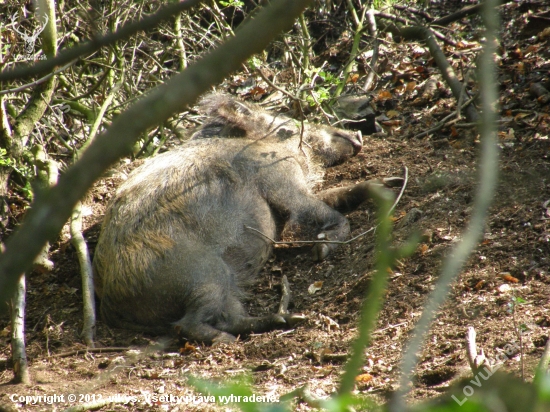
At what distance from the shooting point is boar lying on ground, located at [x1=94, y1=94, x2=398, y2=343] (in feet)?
14.6

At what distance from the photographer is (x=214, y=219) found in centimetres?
502

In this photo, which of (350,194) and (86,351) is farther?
(350,194)

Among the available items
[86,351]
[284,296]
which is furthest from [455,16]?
[86,351]

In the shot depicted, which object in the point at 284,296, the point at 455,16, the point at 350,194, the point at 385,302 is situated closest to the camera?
the point at 385,302

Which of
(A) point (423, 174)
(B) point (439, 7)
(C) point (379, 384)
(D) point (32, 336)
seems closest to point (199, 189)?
(D) point (32, 336)

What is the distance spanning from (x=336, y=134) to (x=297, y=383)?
3663mm

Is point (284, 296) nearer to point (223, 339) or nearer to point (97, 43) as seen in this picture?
point (223, 339)

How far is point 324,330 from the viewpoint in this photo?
3.96 metres

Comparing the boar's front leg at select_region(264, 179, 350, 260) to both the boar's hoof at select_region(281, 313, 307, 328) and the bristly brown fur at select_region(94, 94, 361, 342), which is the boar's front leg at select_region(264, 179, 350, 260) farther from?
the boar's hoof at select_region(281, 313, 307, 328)

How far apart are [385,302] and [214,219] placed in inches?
67.3

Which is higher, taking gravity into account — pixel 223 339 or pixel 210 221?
pixel 210 221

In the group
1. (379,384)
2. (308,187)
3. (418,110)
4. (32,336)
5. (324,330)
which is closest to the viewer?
(379,384)

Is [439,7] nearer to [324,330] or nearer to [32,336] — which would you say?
[324,330]

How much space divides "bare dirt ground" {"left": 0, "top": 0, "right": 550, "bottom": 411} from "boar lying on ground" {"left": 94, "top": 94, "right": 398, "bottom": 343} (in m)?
0.19
